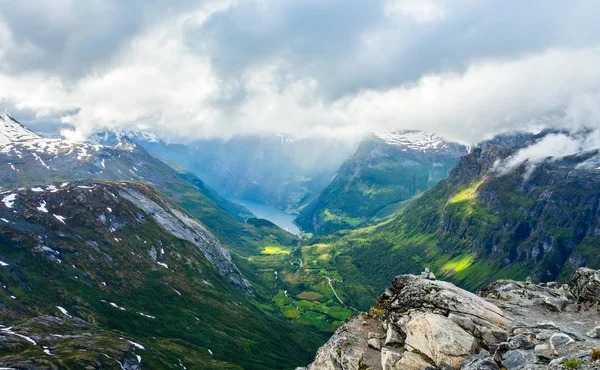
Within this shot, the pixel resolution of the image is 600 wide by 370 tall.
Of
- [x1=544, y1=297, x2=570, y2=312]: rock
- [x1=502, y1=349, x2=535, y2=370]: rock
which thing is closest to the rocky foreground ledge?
[x1=502, y1=349, x2=535, y2=370]: rock

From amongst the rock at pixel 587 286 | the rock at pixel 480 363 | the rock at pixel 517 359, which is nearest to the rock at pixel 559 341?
the rock at pixel 517 359

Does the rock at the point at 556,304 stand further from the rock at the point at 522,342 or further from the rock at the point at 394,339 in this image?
the rock at the point at 394,339

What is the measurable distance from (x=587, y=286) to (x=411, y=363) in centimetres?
3115

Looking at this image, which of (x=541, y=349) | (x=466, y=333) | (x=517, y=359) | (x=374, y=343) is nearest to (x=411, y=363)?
(x=466, y=333)

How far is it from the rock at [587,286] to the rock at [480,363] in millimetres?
27116

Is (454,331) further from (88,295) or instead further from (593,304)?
(88,295)

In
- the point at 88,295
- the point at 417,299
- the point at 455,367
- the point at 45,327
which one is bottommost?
the point at 455,367

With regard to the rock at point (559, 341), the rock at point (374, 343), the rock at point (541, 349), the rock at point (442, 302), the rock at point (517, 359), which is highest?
the rock at point (442, 302)

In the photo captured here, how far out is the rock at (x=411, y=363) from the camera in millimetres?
30922

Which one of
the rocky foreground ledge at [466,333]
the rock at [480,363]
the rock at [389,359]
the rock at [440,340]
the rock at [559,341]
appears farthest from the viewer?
the rock at [389,359]

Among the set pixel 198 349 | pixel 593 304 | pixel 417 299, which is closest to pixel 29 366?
pixel 198 349

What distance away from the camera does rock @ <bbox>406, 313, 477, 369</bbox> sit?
98.7ft

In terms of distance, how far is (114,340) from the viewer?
14800 cm

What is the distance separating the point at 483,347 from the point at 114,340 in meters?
153
